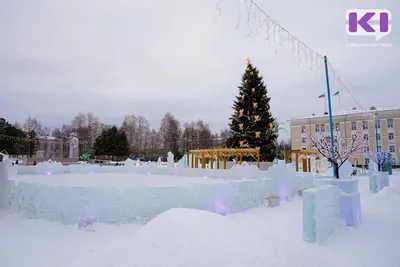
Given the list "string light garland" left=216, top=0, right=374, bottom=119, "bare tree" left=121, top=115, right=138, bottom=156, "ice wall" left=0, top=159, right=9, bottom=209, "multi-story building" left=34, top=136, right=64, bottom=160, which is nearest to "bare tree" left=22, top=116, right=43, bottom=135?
"multi-story building" left=34, top=136, right=64, bottom=160

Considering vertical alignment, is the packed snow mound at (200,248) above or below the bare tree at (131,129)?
below

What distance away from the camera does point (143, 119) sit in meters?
67.2

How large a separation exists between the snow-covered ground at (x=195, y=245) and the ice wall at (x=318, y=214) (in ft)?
0.56

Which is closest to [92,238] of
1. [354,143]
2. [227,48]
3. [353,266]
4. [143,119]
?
[353,266]

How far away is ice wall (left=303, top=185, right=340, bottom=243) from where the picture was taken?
4898 mm

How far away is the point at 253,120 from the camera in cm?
2609

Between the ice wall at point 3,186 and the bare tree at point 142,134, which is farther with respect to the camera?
the bare tree at point 142,134

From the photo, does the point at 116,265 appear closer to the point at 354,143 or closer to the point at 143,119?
the point at 354,143

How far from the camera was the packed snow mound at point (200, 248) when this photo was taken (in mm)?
3824

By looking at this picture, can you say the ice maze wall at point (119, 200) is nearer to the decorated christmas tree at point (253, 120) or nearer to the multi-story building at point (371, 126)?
the decorated christmas tree at point (253, 120)

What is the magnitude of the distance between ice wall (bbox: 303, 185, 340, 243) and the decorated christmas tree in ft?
66.2

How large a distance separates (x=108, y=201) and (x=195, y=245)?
355 centimetres

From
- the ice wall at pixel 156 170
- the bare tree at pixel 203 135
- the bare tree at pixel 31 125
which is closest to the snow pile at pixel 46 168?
the ice wall at pixel 156 170

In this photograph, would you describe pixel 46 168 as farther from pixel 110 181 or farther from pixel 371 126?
pixel 371 126
